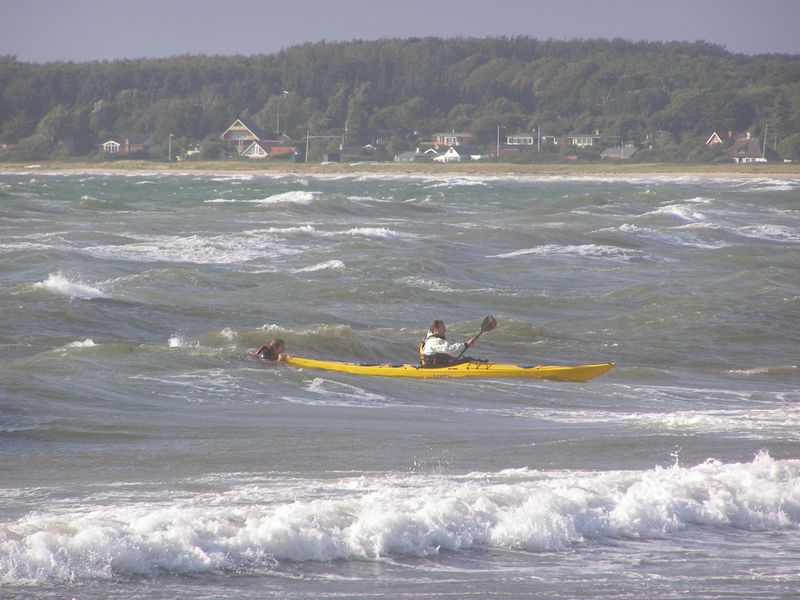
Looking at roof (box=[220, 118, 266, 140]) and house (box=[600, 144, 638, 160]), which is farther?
roof (box=[220, 118, 266, 140])

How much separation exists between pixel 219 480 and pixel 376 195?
181 ft

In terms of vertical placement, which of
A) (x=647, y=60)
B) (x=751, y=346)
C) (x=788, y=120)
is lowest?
(x=751, y=346)

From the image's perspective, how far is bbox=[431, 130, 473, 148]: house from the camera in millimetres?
132125

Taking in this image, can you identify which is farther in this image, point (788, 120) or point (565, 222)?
point (788, 120)

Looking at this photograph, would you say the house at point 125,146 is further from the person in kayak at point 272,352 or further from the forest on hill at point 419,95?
the person in kayak at point 272,352

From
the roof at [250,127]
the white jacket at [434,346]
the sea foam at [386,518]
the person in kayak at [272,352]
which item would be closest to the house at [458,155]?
the roof at [250,127]

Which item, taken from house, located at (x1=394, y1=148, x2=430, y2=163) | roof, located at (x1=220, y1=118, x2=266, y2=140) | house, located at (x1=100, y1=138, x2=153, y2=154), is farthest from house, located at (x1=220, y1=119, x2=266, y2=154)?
house, located at (x1=394, y1=148, x2=430, y2=163)

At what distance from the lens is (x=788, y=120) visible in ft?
376

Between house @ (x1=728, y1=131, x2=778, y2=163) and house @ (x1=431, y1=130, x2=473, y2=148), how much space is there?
30657 mm

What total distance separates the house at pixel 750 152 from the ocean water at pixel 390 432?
Result: 8700 cm

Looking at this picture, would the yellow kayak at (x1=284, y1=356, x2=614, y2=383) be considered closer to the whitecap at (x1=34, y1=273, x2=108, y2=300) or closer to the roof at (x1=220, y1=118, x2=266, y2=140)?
the whitecap at (x1=34, y1=273, x2=108, y2=300)

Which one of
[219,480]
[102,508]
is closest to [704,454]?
[219,480]

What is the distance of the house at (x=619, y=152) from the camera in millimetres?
117312

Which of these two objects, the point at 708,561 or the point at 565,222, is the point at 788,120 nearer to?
the point at 565,222
